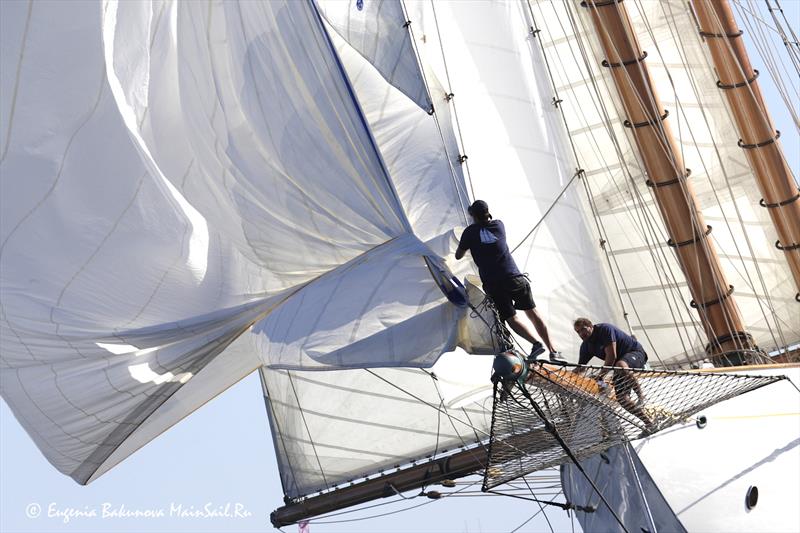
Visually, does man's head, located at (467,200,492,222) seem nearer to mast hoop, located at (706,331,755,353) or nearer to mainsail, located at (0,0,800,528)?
mainsail, located at (0,0,800,528)

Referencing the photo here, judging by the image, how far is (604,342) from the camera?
945cm

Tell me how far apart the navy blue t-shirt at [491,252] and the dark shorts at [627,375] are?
3.18 feet

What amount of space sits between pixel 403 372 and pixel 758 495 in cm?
518

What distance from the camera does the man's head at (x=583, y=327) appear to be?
9.51 m

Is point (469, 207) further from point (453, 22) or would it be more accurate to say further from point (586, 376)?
point (453, 22)

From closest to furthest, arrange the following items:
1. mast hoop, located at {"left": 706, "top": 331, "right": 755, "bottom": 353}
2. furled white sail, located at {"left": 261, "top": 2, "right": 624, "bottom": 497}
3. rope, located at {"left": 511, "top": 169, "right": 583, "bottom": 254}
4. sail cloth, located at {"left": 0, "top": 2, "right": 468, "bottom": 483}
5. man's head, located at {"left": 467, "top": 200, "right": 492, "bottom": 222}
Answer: man's head, located at {"left": 467, "top": 200, "right": 492, "bottom": 222}, furled white sail, located at {"left": 261, "top": 2, "right": 624, "bottom": 497}, sail cloth, located at {"left": 0, "top": 2, "right": 468, "bottom": 483}, rope, located at {"left": 511, "top": 169, "right": 583, "bottom": 254}, mast hoop, located at {"left": 706, "top": 331, "right": 755, "bottom": 353}

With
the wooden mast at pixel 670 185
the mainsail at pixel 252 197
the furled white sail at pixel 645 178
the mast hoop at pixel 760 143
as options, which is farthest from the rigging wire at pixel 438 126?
the mast hoop at pixel 760 143

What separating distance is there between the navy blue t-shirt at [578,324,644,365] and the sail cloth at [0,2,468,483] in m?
1.50

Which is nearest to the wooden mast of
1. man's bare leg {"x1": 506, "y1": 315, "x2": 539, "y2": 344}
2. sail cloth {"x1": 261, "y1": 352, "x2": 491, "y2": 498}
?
sail cloth {"x1": 261, "y1": 352, "x2": 491, "y2": 498}

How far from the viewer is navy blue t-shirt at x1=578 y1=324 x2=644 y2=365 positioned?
9398mm

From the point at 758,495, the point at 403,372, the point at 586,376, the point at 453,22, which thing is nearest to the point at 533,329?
the point at 586,376

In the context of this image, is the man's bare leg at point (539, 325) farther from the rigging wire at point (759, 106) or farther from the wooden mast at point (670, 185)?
the rigging wire at point (759, 106)

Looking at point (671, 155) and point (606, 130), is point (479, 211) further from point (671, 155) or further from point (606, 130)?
point (606, 130)

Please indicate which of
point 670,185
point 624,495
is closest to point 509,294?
point 624,495
